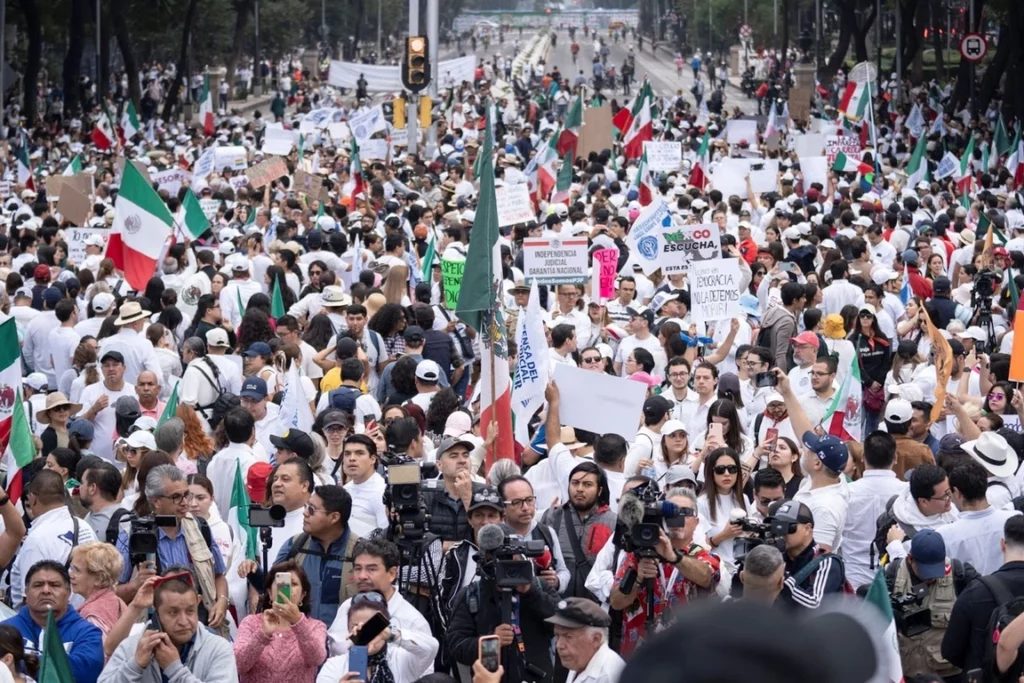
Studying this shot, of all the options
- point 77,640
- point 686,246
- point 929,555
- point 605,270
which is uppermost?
point 686,246

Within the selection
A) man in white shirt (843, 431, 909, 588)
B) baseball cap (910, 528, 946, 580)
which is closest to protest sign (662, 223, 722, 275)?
man in white shirt (843, 431, 909, 588)

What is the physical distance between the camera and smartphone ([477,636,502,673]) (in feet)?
19.0

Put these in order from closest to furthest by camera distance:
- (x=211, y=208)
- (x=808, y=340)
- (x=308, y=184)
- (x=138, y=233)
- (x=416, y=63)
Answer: (x=808, y=340) < (x=138, y=233) < (x=211, y=208) < (x=308, y=184) < (x=416, y=63)

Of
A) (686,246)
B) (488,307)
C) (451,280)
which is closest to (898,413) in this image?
(488,307)

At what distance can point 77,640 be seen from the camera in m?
6.37

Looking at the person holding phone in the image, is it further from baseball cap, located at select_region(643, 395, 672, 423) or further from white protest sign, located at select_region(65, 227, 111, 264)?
white protest sign, located at select_region(65, 227, 111, 264)

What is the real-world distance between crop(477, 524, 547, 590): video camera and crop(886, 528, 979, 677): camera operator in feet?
4.89

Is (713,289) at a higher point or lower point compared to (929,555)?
higher

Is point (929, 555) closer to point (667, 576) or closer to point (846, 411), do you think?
point (667, 576)

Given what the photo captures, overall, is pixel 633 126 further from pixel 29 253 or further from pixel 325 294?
pixel 325 294

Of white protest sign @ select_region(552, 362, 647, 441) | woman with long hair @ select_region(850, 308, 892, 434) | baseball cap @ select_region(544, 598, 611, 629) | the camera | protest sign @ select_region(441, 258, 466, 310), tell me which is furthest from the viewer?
protest sign @ select_region(441, 258, 466, 310)

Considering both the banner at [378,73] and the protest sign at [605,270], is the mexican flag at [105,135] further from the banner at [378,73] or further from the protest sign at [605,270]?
the protest sign at [605,270]

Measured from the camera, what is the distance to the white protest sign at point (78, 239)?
16.5 metres

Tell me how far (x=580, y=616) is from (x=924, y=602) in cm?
160
